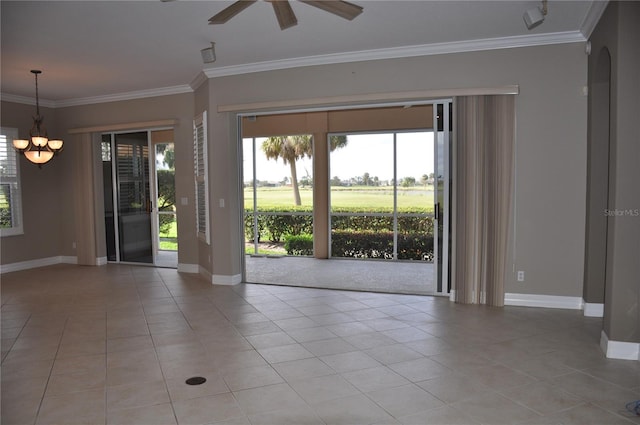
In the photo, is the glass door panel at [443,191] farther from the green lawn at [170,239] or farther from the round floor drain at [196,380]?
the green lawn at [170,239]

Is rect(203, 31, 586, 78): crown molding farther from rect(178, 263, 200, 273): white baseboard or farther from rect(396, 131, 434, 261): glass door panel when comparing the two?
rect(396, 131, 434, 261): glass door panel

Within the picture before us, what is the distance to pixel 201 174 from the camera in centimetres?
650

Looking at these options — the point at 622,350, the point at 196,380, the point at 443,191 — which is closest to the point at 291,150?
the point at 443,191

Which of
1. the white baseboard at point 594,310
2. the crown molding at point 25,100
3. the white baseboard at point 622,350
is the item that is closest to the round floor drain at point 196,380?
the white baseboard at point 622,350

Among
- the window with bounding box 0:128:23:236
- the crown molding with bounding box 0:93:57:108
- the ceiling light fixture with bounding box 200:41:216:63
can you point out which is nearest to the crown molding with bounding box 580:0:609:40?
the ceiling light fixture with bounding box 200:41:216:63

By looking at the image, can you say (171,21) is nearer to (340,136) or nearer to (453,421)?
(453,421)

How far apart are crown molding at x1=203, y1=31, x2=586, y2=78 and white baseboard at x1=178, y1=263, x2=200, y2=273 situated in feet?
9.41

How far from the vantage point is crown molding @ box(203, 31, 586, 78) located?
184 inches

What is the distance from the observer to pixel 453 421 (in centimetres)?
261

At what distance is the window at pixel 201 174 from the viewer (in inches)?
247

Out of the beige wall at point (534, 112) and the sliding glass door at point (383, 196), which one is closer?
the beige wall at point (534, 112)

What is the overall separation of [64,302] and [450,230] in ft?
14.8

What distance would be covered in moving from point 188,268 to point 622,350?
5635mm

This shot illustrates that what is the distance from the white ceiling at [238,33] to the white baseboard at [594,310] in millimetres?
2632
